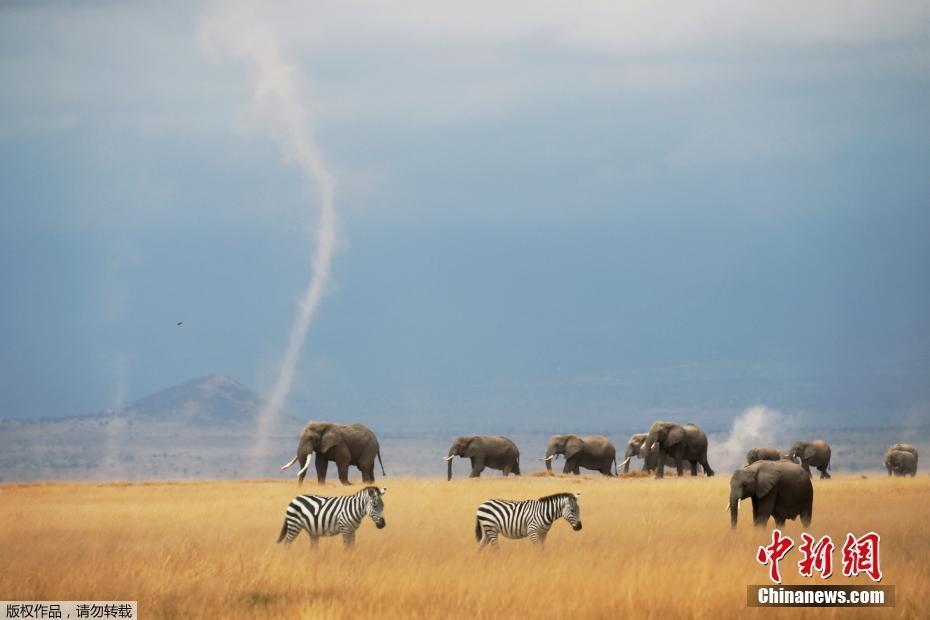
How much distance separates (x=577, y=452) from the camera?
67062mm

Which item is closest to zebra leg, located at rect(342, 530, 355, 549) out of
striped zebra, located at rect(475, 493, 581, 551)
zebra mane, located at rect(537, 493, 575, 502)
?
striped zebra, located at rect(475, 493, 581, 551)

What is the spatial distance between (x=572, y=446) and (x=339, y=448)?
1976 cm

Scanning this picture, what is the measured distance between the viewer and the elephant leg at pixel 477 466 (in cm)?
6169

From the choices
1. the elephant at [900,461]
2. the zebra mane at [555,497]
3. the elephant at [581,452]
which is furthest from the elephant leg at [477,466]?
the zebra mane at [555,497]

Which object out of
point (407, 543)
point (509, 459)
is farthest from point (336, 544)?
point (509, 459)

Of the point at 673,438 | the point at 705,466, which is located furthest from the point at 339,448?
the point at 705,466

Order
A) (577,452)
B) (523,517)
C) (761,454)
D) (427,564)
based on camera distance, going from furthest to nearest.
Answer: (577,452) → (761,454) → (523,517) → (427,564)

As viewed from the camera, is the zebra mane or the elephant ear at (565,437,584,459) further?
the elephant ear at (565,437,584,459)

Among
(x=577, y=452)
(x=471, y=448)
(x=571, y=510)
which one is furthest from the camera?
(x=577, y=452)

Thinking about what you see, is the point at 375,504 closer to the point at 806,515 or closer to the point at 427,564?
the point at 427,564

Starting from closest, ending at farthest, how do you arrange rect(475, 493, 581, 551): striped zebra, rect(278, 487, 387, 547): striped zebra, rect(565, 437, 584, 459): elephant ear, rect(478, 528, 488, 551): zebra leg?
rect(278, 487, 387, 547): striped zebra
rect(475, 493, 581, 551): striped zebra
rect(478, 528, 488, 551): zebra leg
rect(565, 437, 584, 459): elephant ear

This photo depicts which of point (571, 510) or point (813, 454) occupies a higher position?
point (813, 454)

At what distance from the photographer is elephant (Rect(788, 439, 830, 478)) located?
68.1 metres

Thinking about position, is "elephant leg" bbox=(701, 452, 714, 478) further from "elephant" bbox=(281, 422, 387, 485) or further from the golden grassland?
the golden grassland
